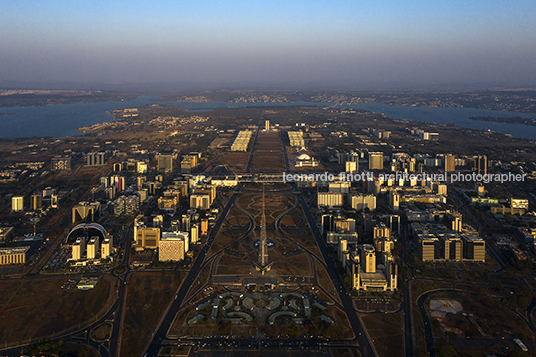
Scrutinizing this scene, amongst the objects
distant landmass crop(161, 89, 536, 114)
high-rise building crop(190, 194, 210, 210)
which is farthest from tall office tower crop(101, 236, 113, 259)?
distant landmass crop(161, 89, 536, 114)

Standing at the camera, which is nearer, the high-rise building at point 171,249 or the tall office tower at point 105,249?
the high-rise building at point 171,249

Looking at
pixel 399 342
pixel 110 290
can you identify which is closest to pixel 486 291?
pixel 399 342

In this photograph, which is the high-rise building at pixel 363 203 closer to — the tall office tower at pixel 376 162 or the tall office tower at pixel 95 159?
the tall office tower at pixel 376 162

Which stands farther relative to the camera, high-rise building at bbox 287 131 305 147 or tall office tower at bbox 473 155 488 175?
high-rise building at bbox 287 131 305 147

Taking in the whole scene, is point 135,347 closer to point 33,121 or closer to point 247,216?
point 247,216

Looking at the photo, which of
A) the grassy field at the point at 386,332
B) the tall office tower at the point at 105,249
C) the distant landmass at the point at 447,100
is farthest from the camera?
the distant landmass at the point at 447,100

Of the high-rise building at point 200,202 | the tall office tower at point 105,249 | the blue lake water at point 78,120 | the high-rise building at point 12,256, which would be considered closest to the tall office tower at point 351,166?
the high-rise building at point 200,202

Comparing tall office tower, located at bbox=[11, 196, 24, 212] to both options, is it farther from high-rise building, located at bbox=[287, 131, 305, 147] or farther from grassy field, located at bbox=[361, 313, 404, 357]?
high-rise building, located at bbox=[287, 131, 305, 147]
